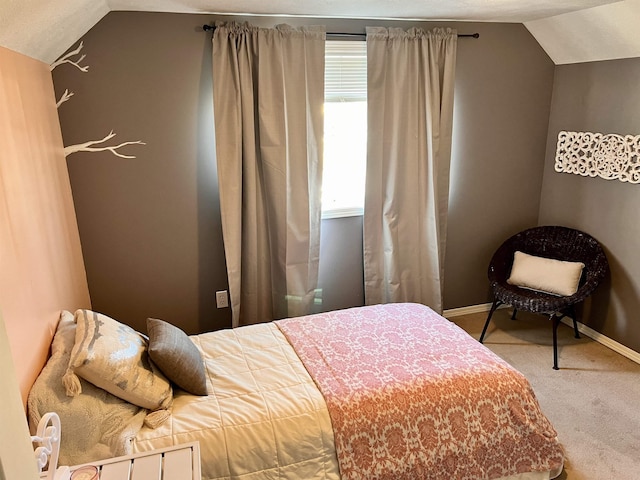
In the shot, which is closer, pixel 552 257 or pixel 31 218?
pixel 31 218

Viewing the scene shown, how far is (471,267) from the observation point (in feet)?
12.7

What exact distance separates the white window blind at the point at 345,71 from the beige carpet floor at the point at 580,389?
1.92 m

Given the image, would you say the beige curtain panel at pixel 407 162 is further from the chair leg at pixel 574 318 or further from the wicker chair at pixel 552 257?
the chair leg at pixel 574 318

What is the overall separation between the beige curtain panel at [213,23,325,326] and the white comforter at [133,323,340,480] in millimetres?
1097

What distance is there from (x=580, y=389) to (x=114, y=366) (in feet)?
8.49

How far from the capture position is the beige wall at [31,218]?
170 centimetres

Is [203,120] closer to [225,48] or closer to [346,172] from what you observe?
[225,48]

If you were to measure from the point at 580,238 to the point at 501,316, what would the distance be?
33.0 inches

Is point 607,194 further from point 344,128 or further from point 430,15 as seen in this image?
point 344,128

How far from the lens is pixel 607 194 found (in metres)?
3.33

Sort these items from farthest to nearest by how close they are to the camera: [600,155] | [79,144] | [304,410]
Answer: [600,155] → [79,144] → [304,410]

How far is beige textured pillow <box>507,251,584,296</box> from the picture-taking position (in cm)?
328

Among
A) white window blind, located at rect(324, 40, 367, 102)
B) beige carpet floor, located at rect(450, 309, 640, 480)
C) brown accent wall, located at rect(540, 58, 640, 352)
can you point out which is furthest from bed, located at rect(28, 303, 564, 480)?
white window blind, located at rect(324, 40, 367, 102)

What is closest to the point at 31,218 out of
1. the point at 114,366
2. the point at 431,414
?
the point at 114,366
